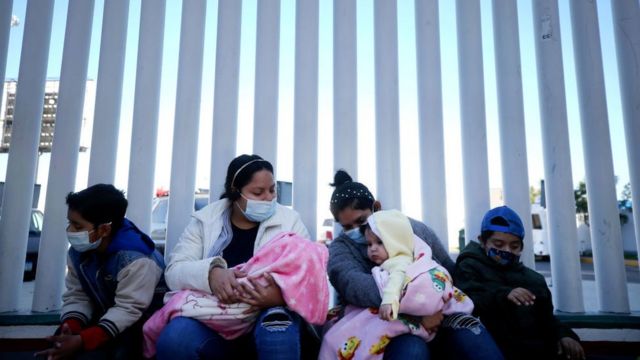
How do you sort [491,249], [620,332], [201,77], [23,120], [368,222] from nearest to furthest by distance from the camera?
[368,222], [491,249], [620,332], [23,120], [201,77]

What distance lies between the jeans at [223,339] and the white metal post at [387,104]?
135 cm

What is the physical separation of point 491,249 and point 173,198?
2056mm

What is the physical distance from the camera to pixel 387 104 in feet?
9.78

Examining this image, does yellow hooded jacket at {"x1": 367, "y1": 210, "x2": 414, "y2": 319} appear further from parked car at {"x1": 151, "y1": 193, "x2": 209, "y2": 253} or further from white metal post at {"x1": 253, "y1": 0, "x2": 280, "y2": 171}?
parked car at {"x1": 151, "y1": 193, "x2": 209, "y2": 253}

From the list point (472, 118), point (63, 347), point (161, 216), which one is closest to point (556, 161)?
point (472, 118)

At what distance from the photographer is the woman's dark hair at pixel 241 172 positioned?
2.33 meters

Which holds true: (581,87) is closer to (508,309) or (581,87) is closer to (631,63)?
(631,63)

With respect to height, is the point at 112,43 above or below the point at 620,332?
above

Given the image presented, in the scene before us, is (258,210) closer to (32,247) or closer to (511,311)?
(511,311)

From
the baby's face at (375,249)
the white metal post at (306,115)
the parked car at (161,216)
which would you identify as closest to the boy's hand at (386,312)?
the baby's face at (375,249)

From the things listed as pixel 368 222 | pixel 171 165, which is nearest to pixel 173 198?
pixel 171 165

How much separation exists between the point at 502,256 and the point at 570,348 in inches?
21.0

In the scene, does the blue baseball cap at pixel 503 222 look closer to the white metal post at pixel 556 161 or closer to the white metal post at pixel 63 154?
the white metal post at pixel 556 161

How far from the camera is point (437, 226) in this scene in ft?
9.53
